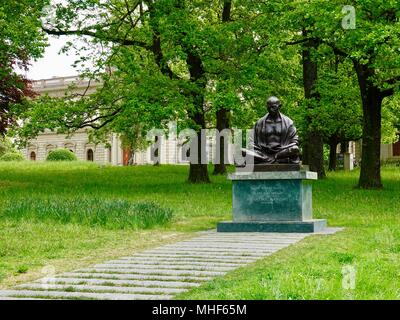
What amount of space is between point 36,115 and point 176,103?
594 cm

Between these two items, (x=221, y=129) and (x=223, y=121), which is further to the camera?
(x=223, y=121)

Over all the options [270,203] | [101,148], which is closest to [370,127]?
[270,203]

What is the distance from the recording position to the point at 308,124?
29875mm

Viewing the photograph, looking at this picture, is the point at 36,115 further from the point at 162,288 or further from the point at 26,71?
the point at 162,288

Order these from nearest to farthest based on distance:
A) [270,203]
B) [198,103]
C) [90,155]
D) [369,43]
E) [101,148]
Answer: [270,203] → [369,43] → [198,103] → [101,148] → [90,155]

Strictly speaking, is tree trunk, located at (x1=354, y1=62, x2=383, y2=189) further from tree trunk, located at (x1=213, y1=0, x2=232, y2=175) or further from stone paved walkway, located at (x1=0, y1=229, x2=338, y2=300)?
stone paved walkway, located at (x1=0, y1=229, x2=338, y2=300)

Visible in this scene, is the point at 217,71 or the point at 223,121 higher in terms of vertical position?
the point at 217,71

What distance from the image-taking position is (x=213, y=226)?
16359 mm

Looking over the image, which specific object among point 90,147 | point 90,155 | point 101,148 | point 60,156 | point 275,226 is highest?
point 90,147

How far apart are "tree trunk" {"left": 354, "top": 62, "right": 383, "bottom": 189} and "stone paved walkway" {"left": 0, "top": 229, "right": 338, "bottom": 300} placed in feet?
50.6

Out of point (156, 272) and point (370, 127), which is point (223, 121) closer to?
point (370, 127)

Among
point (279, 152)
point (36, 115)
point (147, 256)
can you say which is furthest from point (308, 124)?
point (147, 256)

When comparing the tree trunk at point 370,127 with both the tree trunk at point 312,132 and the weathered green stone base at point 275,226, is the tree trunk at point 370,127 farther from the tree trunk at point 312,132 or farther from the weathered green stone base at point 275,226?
the weathered green stone base at point 275,226

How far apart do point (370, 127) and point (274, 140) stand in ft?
42.7
